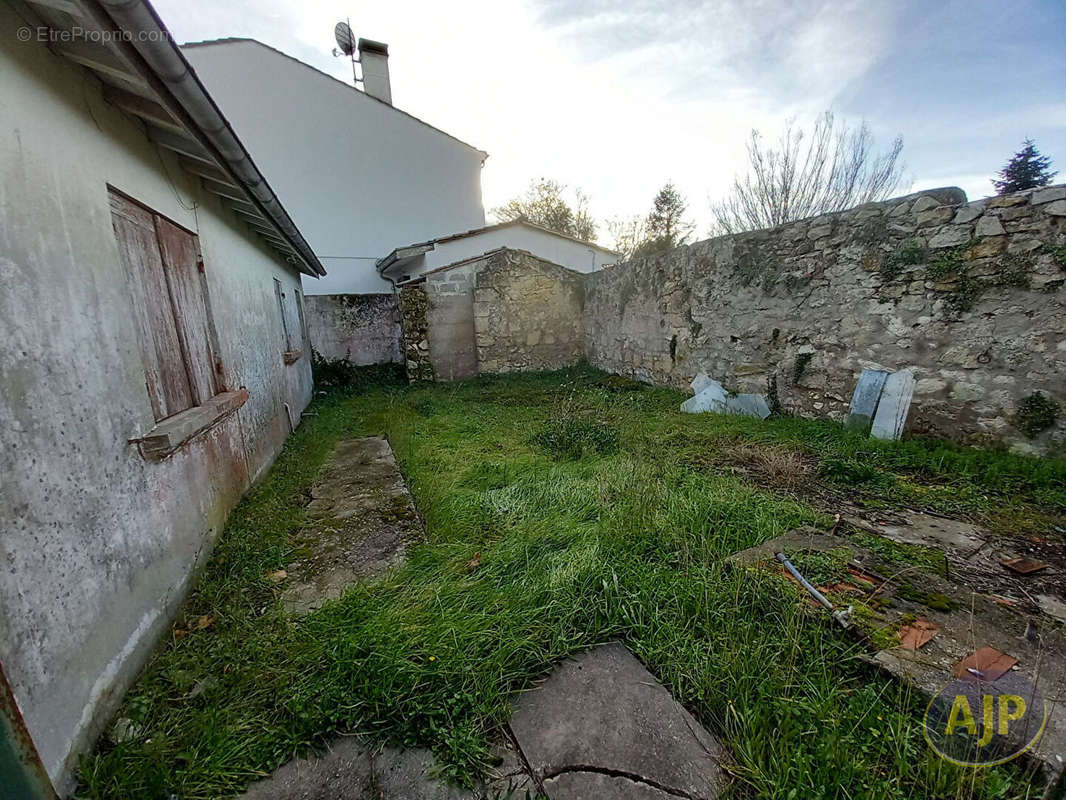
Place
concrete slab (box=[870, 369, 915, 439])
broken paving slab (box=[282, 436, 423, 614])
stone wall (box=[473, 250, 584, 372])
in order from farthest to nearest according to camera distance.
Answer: stone wall (box=[473, 250, 584, 372]) < concrete slab (box=[870, 369, 915, 439]) < broken paving slab (box=[282, 436, 423, 614])

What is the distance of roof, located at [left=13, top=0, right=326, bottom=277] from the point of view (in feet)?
4.59

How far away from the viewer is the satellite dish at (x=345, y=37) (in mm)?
13438

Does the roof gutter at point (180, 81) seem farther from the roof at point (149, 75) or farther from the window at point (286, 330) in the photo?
the window at point (286, 330)

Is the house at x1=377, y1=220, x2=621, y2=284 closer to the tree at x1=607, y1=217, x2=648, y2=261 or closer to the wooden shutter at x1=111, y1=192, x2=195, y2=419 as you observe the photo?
the tree at x1=607, y1=217, x2=648, y2=261

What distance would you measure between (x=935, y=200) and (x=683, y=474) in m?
3.33

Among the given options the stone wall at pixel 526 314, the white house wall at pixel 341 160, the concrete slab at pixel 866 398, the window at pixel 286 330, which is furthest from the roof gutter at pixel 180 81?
the white house wall at pixel 341 160

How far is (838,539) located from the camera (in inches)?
93.2

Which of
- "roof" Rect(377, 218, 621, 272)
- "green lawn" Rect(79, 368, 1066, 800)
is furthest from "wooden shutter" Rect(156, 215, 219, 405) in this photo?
"roof" Rect(377, 218, 621, 272)

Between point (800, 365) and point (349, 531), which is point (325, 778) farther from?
point (800, 365)

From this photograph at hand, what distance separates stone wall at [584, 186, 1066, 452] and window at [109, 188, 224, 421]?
19.0 feet

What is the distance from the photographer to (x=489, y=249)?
12914mm

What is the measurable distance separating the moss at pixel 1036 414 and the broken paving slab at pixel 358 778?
183 inches

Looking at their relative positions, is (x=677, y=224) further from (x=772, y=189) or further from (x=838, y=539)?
(x=838, y=539)

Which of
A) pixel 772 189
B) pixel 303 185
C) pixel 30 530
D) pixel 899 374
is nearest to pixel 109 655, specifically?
pixel 30 530
